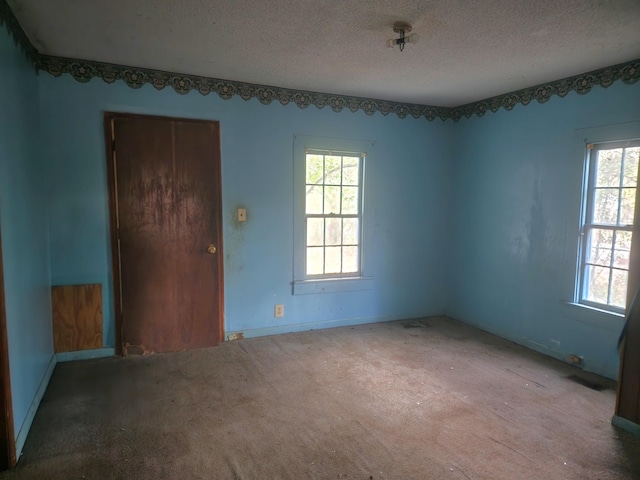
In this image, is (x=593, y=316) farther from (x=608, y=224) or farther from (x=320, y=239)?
(x=320, y=239)

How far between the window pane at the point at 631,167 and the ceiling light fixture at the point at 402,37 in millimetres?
1905

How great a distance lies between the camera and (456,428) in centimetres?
250

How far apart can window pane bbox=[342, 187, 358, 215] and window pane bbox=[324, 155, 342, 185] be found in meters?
0.14

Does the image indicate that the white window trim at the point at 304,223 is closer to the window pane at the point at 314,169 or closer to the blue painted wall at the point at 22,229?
the window pane at the point at 314,169

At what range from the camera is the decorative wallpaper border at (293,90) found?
3061mm

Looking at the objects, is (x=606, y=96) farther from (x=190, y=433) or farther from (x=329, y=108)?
(x=190, y=433)

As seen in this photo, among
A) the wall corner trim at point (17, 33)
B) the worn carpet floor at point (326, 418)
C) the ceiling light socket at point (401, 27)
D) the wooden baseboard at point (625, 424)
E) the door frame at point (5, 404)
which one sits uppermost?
the ceiling light socket at point (401, 27)

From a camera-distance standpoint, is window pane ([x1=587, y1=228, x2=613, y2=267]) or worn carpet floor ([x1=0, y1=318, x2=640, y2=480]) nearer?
worn carpet floor ([x1=0, y1=318, x2=640, y2=480])

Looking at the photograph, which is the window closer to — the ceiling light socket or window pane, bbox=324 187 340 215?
the ceiling light socket

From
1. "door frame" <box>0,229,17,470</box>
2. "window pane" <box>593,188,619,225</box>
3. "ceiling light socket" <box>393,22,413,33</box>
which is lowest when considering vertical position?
"door frame" <box>0,229,17,470</box>

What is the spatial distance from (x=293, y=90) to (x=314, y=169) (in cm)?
79

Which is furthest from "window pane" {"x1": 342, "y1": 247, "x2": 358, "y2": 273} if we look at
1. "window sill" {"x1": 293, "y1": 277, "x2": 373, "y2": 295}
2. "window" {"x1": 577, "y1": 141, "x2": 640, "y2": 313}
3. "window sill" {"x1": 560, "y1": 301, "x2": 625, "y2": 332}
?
"window" {"x1": 577, "y1": 141, "x2": 640, "y2": 313}

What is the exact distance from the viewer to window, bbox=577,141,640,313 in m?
3.17

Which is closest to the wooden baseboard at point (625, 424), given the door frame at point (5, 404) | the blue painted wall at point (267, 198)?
the blue painted wall at point (267, 198)
